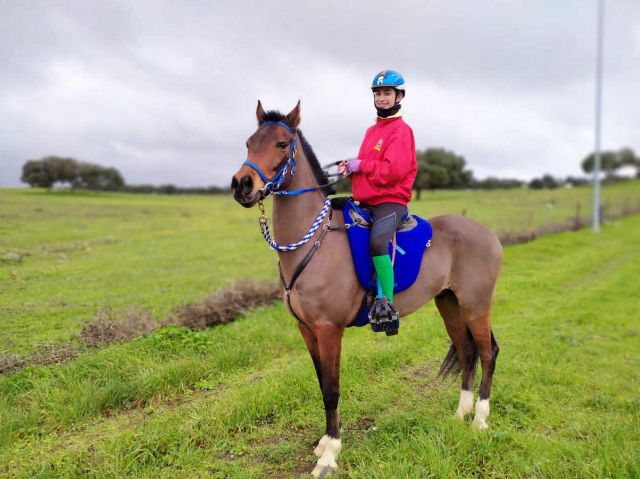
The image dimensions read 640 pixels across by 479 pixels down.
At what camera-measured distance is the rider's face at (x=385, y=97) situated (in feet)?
12.1

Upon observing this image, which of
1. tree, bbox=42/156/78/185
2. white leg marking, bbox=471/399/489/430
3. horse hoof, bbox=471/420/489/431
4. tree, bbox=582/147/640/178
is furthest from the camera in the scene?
tree, bbox=582/147/640/178

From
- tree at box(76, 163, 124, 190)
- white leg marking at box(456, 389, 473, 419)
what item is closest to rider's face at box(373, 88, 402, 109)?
white leg marking at box(456, 389, 473, 419)

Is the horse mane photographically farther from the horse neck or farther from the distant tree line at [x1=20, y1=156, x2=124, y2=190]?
the distant tree line at [x1=20, y1=156, x2=124, y2=190]

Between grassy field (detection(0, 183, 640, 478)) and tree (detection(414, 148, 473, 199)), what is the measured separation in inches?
933

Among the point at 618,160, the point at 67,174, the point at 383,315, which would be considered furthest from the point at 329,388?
the point at 618,160

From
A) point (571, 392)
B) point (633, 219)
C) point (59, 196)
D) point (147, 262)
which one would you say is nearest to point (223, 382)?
point (571, 392)

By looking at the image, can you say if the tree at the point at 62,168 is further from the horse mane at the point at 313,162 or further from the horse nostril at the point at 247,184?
the horse nostril at the point at 247,184

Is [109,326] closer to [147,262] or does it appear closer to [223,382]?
[223,382]

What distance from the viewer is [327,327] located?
11.4ft

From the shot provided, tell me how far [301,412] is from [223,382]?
119 cm

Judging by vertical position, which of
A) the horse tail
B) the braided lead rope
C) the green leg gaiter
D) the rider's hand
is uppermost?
the rider's hand

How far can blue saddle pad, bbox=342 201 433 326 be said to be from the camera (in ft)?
12.1

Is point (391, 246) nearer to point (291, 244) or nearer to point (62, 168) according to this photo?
point (291, 244)

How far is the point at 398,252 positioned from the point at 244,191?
1.69 meters
